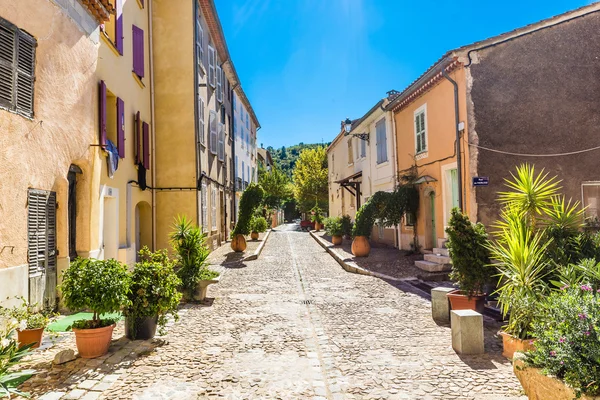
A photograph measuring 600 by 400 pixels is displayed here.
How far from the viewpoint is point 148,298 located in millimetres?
5727

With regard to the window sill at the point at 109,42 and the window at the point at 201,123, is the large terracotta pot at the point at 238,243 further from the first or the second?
the window sill at the point at 109,42

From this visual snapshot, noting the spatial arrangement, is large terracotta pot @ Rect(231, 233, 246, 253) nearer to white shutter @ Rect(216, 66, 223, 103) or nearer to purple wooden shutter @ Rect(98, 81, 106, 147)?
white shutter @ Rect(216, 66, 223, 103)

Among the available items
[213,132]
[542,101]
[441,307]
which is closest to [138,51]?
[213,132]

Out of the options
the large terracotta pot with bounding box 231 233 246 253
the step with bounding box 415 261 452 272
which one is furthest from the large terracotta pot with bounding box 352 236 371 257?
the large terracotta pot with bounding box 231 233 246 253

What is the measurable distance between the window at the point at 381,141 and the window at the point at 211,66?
7.47 metres

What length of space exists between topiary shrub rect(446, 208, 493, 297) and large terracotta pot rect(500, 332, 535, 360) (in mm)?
1732

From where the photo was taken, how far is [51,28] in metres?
6.98

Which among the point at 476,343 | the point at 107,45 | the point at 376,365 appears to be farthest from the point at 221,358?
the point at 107,45

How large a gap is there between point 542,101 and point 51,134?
11428mm

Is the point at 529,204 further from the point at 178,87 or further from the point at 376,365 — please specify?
the point at 178,87

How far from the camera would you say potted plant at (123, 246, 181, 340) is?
18.6ft

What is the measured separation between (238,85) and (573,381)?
23779mm

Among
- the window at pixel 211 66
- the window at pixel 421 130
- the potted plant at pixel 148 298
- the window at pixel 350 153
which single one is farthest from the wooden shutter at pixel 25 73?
the window at pixel 350 153

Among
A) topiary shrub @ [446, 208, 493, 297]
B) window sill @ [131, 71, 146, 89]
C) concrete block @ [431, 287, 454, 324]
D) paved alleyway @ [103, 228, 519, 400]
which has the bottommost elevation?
paved alleyway @ [103, 228, 519, 400]
